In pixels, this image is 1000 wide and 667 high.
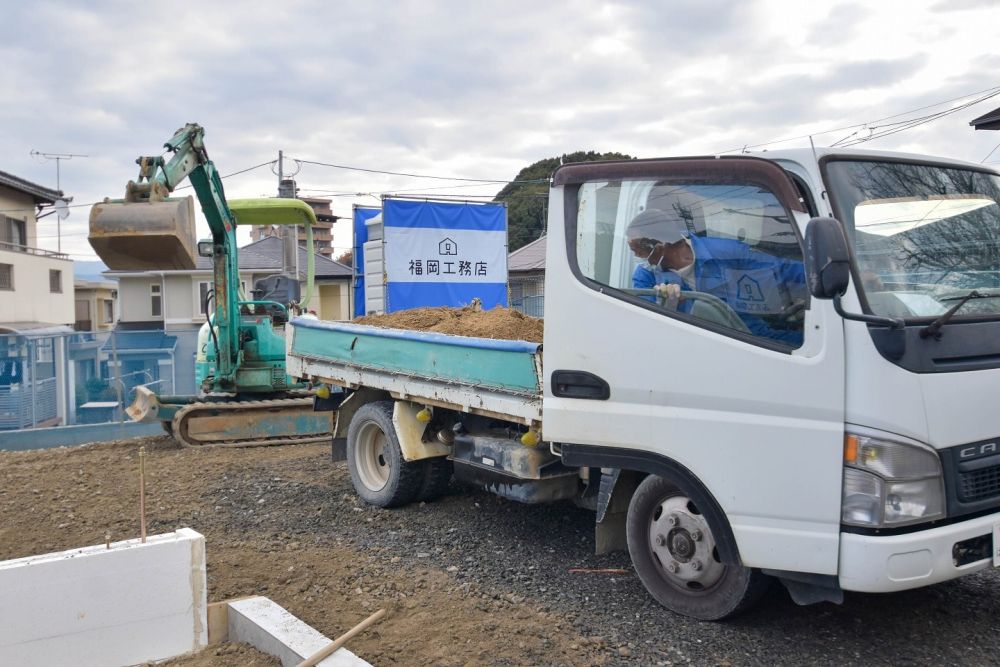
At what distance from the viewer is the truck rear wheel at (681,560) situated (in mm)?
3977

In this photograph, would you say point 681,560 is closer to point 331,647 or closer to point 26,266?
point 331,647

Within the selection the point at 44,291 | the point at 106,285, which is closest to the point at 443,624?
the point at 44,291

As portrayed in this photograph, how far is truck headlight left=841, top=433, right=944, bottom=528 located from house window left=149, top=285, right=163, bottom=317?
1463 inches

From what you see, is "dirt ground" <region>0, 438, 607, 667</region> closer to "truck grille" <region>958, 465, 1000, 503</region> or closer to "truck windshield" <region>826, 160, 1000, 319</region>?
"truck grille" <region>958, 465, 1000, 503</region>

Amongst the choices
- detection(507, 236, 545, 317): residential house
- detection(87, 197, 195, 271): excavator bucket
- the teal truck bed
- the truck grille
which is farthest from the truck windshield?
detection(507, 236, 545, 317): residential house

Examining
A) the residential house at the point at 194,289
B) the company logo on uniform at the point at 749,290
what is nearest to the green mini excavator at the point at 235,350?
the company logo on uniform at the point at 749,290

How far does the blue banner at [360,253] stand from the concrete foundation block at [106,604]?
974 cm

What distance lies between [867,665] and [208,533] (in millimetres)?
4627

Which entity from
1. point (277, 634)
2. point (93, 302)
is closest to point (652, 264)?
point (277, 634)

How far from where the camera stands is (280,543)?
5906 millimetres

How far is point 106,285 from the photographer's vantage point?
194ft

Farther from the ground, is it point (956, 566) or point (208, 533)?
point (956, 566)

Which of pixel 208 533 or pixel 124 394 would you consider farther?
pixel 124 394

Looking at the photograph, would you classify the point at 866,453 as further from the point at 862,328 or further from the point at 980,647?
the point at 980,647
